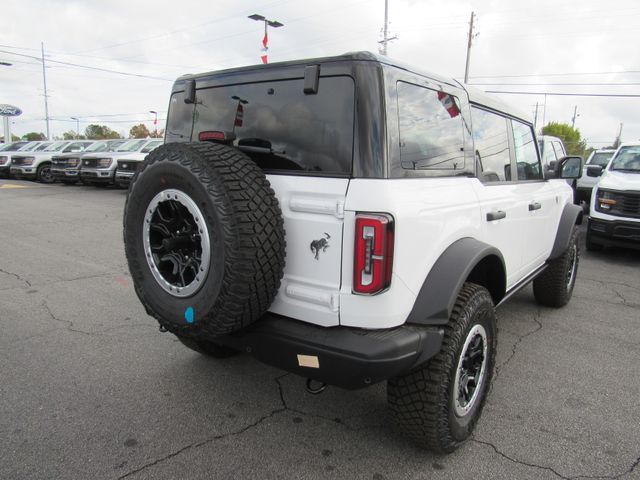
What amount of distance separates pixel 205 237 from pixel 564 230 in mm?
3704

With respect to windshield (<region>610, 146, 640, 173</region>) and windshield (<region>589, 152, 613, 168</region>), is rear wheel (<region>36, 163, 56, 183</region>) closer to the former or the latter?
windshield (<region>589, 152, 613, 168</region>)

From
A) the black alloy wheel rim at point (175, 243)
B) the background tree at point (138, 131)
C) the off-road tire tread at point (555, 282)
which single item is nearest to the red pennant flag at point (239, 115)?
the black alloy wheel rim at point (175, 243)

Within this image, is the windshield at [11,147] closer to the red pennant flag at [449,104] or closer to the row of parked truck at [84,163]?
the row of parked truck at [84,163]

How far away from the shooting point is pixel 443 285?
87.3 inches

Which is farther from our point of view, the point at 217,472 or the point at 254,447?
the point at 254,447

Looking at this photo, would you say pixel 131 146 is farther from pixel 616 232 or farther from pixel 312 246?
pixel 312 246

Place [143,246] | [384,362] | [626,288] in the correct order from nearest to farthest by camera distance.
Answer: [384,362] → [143,246] → [626,288]

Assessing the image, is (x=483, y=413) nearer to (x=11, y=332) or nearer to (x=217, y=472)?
(x=217, y=472)

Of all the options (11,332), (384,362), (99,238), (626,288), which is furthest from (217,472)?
(99,238)

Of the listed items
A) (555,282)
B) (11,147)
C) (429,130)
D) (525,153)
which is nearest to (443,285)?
(429,130)

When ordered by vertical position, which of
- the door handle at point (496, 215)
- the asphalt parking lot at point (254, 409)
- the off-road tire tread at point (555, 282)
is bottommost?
the asphalt parking lot at point (254, 409)

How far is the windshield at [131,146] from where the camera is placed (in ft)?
55.6

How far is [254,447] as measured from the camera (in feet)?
8.20

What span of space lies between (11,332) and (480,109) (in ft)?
13.3
